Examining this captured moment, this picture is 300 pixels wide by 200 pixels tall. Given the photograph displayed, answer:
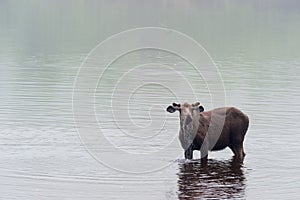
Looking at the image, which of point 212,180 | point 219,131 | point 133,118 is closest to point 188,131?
point 219,131

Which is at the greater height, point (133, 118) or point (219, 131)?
point (133, 118)

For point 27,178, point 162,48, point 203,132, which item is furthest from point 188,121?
point 162,48

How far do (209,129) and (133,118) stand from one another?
18.7ft

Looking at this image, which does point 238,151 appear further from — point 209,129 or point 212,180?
point 212,180

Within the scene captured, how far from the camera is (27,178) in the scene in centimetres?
1897

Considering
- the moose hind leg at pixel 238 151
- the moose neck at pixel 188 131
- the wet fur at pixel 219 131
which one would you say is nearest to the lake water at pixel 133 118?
the moose hind leg at pixel 238 151

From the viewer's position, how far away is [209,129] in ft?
70.5

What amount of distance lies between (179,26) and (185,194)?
60619 millimetres

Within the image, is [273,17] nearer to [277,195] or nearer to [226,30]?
[226,30]

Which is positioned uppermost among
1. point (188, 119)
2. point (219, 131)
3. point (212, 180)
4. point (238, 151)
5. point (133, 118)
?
point (133, 118)

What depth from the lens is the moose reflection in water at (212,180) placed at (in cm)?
1817

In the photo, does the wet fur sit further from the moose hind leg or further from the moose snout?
the moose snout

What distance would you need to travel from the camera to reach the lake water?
18938 mm

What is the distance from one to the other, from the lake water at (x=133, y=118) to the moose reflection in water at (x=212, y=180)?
3 cm
